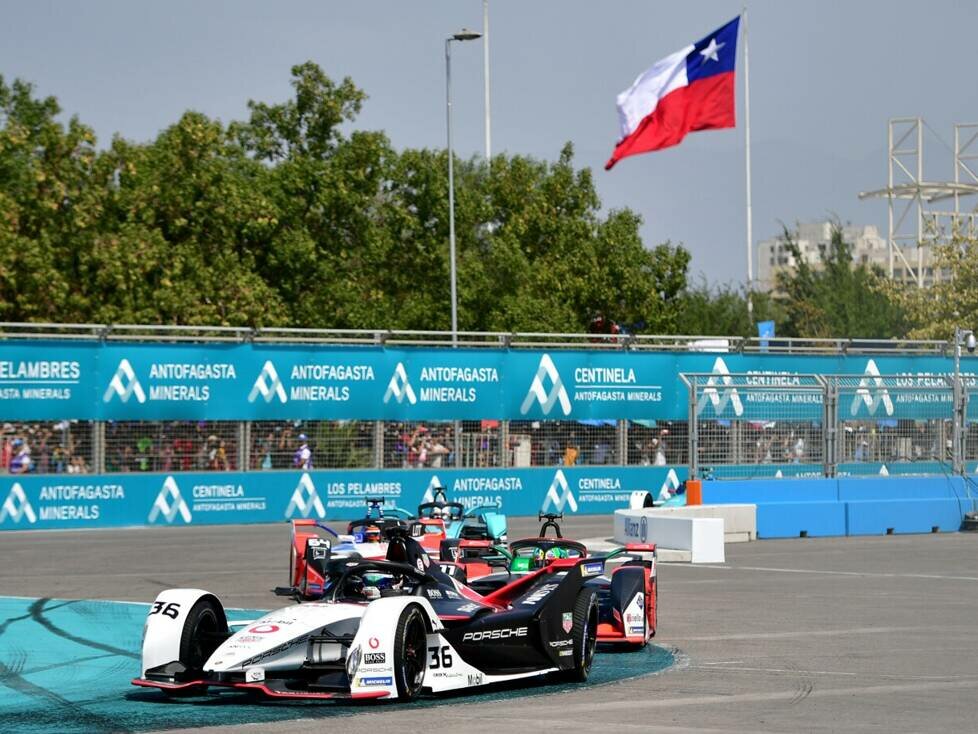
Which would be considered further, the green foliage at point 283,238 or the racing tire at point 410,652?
the green foliage at point 283,238

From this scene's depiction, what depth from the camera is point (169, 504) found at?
28531 millimetres

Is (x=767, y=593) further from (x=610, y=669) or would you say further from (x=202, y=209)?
(x=202, y=209)

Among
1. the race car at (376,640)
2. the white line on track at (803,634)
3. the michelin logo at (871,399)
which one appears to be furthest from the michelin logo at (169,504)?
the race car at (376,640)

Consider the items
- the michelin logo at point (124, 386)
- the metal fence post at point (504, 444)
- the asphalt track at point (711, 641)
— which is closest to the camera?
the asphalt track at point (711, 641)

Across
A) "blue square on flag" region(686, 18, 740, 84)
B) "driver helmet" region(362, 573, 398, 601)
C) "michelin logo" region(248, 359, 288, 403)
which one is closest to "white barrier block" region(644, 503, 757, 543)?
"michelin logo" region(248, 359, 288, 403)

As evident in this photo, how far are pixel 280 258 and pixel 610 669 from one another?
31.7m

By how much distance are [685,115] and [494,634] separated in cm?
3092

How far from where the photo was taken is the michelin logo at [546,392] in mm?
32344

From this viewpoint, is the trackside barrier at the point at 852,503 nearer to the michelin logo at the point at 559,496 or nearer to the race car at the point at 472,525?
the michelin logo at the point at 559,496

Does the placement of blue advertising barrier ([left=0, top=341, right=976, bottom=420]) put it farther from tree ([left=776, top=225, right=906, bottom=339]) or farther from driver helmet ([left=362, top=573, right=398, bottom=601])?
tree ([left=776, top=225, right=906, bottom=339])

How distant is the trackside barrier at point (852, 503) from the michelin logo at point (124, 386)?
9902mm

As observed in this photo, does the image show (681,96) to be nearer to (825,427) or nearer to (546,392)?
(546,392)

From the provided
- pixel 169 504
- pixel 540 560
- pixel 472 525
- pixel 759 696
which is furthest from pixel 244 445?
pixel 759 696

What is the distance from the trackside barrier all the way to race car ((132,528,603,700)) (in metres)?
16.1
